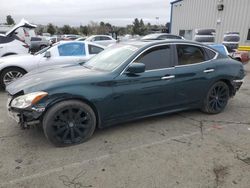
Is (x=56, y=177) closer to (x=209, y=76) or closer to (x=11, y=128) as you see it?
(x=11, y=128)

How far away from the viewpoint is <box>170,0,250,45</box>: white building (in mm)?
15672

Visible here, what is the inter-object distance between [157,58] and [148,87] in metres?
0.57

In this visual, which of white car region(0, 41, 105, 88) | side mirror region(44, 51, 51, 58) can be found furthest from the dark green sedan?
side mirror region(44, 51, 51, 58)

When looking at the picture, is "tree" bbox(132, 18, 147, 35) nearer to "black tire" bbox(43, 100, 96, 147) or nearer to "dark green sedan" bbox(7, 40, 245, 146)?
"dark green sedan" bbox(7, 40, 245, 146)

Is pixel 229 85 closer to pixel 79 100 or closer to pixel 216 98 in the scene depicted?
pixel 216 98

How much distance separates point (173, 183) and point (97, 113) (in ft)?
4.97

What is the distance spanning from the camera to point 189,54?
4191mm

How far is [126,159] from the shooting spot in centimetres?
303

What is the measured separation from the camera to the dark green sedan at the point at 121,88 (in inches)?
124

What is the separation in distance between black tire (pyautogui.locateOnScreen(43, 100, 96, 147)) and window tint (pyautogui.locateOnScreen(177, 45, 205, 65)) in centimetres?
193

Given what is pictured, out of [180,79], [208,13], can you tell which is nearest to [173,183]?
[180,79]

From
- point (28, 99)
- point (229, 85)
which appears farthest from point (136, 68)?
point (229, 85)

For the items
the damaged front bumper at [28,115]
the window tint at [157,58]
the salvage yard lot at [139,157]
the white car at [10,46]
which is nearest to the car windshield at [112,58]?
the window tint at [157,58]

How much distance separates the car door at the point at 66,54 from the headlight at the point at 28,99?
12.0 feet
